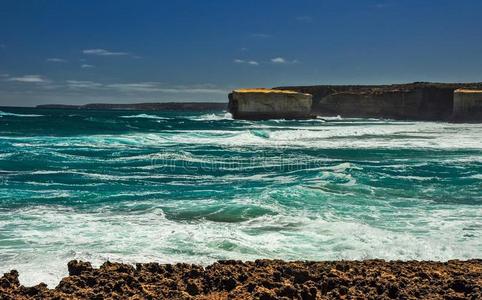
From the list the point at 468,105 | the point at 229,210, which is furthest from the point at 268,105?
the point at 229,210

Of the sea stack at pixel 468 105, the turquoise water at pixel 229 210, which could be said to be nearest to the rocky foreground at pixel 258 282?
the turquoise water at pixel 229 210

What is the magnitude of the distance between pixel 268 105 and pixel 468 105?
2368 centimetres

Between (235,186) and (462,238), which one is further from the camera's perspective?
(235,186)

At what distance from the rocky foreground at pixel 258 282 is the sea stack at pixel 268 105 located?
62.2 metres

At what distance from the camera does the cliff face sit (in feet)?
271

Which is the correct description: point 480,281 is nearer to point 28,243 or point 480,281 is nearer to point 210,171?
point 28,243

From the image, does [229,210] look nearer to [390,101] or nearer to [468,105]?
[468,105]

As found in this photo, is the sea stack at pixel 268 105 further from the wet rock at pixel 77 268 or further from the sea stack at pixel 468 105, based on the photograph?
the wet rock at pixel 77 268

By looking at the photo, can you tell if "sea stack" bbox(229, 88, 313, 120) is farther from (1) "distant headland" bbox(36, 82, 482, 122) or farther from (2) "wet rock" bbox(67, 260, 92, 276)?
(2) "wet rock" bbox(67, 260, 92, 276)

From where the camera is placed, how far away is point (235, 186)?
14734mm

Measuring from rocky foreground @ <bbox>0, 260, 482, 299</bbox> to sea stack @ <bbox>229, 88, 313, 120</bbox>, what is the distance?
62205 millimetres

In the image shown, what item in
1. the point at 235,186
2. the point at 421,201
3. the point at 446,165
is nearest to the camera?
the point at 421,201

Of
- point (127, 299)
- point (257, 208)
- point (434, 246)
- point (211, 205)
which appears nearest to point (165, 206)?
point (211, 205)

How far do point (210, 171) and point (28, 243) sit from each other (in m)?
10.5
